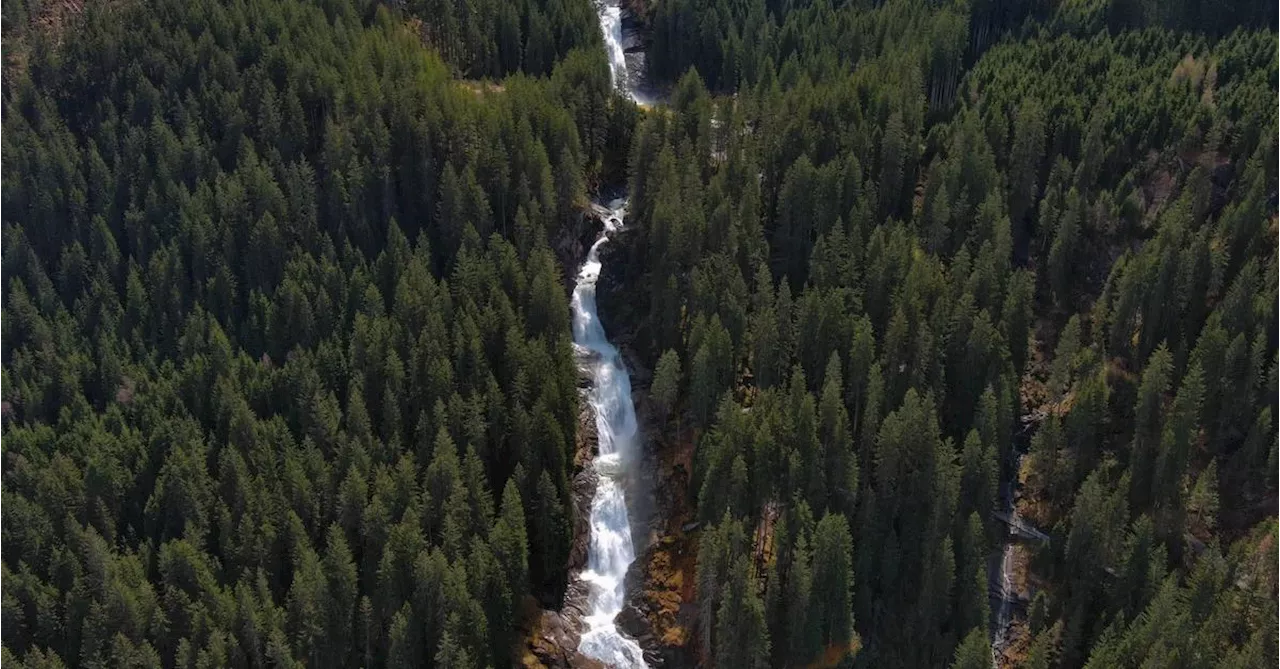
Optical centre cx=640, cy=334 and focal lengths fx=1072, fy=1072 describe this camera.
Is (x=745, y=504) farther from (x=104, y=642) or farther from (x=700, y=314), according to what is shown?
(x=104, y=642)

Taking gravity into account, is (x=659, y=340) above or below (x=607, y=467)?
above

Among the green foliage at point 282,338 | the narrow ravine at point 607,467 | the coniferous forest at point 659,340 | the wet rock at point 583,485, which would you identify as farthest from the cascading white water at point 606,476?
the green foliage at point 282,338

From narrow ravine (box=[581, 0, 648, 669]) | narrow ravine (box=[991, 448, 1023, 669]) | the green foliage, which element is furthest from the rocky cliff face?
narrow ravine (box=[991, 448, 1023, 669])

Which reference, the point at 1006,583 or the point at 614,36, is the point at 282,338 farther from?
the point at 614,36

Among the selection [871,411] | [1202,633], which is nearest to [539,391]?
[871,411]

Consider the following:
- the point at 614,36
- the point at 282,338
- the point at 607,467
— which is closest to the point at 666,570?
the point at 607,467

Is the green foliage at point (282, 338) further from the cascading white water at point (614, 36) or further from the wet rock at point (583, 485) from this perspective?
the cascading white water at point (614, 36)
